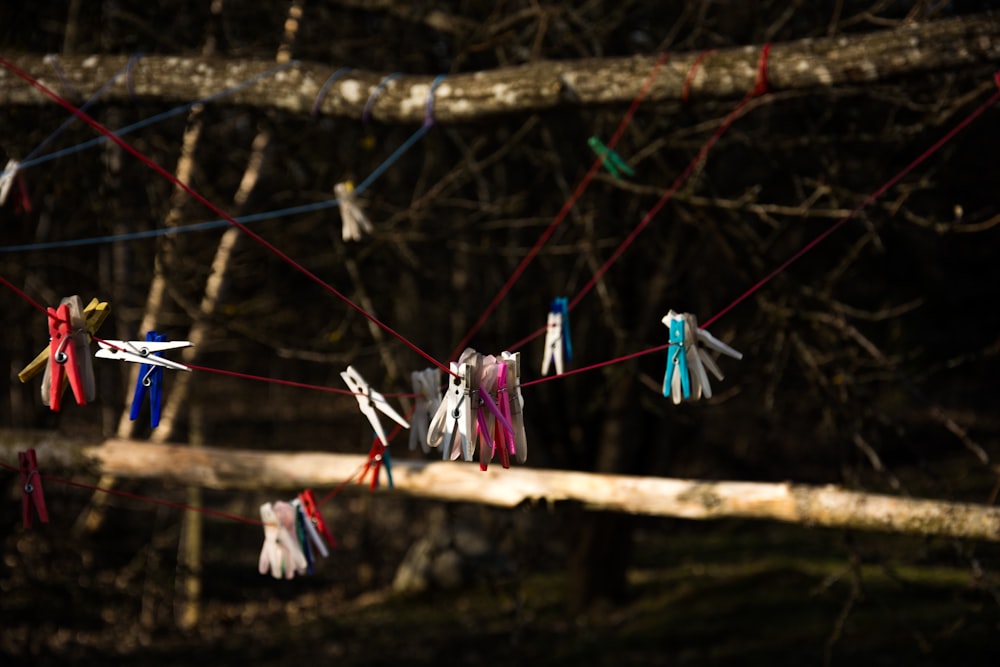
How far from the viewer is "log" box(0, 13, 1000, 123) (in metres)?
3.27

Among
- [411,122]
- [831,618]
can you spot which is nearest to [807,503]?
[411,122]

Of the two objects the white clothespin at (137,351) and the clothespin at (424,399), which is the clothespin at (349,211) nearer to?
the clothespin at (424,399)

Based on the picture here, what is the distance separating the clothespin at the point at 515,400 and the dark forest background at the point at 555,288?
172 centimetres

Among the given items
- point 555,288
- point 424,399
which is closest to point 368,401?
point 424,399

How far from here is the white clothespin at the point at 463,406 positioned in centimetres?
282

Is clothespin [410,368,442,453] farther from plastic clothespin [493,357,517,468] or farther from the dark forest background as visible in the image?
the dark forest background

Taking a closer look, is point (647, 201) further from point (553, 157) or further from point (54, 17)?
point (54, 17)

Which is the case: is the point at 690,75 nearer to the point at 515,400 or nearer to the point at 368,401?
the point at 515,400

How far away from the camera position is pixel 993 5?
532cm

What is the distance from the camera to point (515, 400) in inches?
114

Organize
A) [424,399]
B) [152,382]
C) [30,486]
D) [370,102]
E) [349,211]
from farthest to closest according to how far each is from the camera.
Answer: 1. [349,211]
2. [370,102]
3. [424,399]
4. [30,486]
5. [152,382]

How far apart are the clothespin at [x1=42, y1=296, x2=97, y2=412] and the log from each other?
1.40 m

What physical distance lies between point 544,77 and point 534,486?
65.5 inches

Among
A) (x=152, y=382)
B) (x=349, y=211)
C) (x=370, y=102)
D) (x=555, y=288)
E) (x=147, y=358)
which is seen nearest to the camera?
(x=147, y=358)
